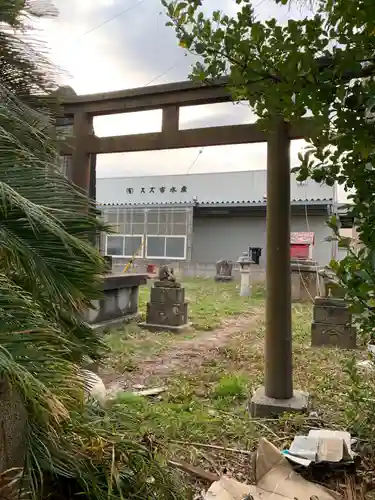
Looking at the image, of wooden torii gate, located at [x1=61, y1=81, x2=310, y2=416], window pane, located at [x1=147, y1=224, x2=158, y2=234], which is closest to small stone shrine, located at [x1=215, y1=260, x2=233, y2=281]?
window pane, located at [x1=147, y1=224, x2=158, y2=234]

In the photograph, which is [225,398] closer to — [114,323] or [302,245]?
[114,323]

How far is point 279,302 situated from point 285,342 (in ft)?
0.86

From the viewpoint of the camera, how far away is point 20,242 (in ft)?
3.64

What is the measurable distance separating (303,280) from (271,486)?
771 centimetres

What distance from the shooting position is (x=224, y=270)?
Result: 11719 millimetres

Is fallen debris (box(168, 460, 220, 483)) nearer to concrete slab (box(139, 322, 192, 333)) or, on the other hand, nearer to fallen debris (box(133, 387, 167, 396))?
fallen debris (box(133, 387, 167, 396))

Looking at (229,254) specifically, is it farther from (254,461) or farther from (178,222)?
(254,461)

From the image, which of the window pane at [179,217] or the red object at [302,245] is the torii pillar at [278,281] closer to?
the red object at [302,245]

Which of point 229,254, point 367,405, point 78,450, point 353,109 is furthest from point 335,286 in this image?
point 229,254

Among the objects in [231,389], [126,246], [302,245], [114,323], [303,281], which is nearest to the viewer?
[231,389]

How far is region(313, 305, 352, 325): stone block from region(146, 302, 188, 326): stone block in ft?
6.44

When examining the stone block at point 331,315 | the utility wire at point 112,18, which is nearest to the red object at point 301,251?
the stone block at point 331,315

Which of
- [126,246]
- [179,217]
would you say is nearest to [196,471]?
[179,217]

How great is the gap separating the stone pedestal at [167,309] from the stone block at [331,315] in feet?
6.33
